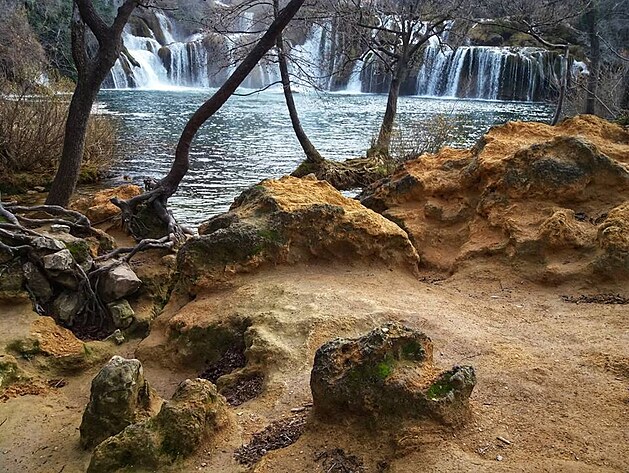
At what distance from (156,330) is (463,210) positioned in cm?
329

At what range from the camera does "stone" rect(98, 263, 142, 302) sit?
5.90 m

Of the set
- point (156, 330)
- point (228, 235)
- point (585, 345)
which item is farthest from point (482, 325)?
point (156, 330)

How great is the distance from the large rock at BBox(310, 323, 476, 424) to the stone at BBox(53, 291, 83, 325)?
3.49 m

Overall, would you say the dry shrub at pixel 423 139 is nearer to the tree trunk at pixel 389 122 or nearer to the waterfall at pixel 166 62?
the tree trunk at pixel 389 122

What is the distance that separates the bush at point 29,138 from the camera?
1155 centimetres

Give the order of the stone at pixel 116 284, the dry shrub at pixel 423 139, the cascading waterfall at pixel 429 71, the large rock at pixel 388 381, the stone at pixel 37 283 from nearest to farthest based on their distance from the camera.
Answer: the large rock at pixel 388 381
the stone at pixel 37 283
the stone at pixel 116 284
the dry shrub at pixel 423 139
the cascading waterfall at pixel 429 71

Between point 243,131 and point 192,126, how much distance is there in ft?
41.5

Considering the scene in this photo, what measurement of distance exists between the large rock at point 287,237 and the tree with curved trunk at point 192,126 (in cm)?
204

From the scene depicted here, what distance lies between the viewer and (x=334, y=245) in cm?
527

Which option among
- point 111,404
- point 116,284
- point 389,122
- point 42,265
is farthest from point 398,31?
point 111,404

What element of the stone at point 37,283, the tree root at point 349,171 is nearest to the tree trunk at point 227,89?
the stone at point 37,283

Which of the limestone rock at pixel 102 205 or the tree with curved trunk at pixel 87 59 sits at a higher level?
the tree with curved trunk at pixel 87 59

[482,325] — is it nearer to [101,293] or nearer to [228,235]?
[228,235]

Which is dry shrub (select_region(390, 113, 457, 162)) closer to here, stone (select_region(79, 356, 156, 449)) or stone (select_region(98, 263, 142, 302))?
stone (select_region(98, 263, 142, 302))
